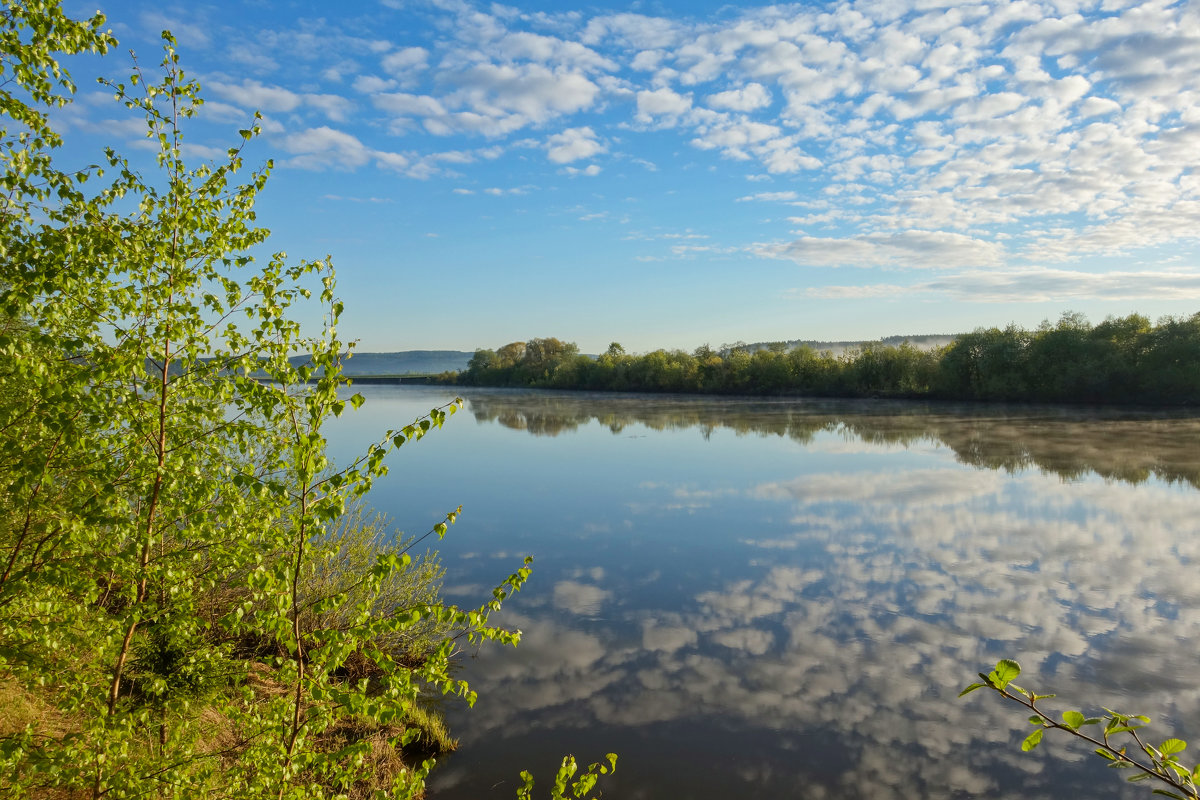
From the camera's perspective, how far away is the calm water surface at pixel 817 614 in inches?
300

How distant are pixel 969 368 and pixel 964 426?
21262 millimetres

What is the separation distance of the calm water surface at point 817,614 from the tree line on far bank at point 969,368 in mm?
23970

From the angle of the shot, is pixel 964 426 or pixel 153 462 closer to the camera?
pixel 153 462

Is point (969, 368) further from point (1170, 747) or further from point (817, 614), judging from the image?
point (1170, 747)

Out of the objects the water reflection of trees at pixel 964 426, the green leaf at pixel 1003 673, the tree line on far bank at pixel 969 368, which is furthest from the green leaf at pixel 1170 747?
the tree line on far bank at pixel 969 368

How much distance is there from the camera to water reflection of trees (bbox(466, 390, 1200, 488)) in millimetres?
26359

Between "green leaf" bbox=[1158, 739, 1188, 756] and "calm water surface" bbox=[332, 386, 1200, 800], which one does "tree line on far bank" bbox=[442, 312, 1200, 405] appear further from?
"green leaf" bbox=[1158, 739, 1188, 756]

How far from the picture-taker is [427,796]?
Answer: 7.05 metres

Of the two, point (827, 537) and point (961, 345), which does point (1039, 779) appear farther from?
point (961, 345)

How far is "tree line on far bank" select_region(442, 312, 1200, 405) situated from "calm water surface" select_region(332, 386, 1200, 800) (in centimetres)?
2397

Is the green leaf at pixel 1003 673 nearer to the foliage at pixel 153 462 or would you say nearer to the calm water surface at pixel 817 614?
the foliage at pixel 153 462

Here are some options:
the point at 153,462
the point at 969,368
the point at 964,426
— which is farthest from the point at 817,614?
the point at 969,368

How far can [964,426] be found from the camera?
39.7 metres

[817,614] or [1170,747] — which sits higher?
[1170,747]
